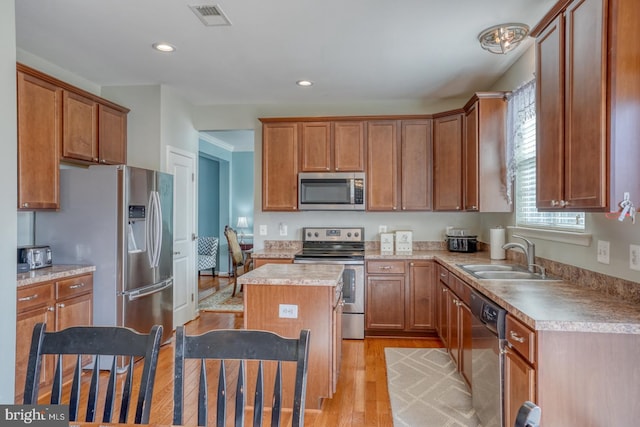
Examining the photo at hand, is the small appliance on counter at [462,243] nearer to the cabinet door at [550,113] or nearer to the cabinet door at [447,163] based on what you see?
the cabinet door at [447,163]

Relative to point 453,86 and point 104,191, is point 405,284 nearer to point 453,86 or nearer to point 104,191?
point 453,86

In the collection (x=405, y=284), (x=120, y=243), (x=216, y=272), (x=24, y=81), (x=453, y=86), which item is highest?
(x=453, y=86)

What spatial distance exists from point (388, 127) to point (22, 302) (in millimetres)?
3538

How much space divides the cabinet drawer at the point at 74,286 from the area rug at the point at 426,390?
2.44 meters

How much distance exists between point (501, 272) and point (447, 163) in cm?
153

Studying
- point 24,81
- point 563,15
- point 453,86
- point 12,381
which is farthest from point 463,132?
point 12,381

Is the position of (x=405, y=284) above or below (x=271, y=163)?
below

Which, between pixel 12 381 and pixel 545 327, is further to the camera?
pixel 12 381

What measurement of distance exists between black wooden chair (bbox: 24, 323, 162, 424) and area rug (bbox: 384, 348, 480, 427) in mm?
1684

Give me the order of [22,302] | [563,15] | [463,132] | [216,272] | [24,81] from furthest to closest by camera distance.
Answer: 1. [216,272]
2. [463,132]
3. [24,81]
4. [22,302]
5. [563,15]

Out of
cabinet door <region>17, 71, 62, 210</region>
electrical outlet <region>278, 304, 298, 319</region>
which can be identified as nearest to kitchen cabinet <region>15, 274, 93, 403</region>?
cabinet door <region>17, 71, 62, 210</region>

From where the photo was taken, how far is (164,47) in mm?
3020

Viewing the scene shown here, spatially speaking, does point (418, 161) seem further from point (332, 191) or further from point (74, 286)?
point (74, 286)

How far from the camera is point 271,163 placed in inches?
170
